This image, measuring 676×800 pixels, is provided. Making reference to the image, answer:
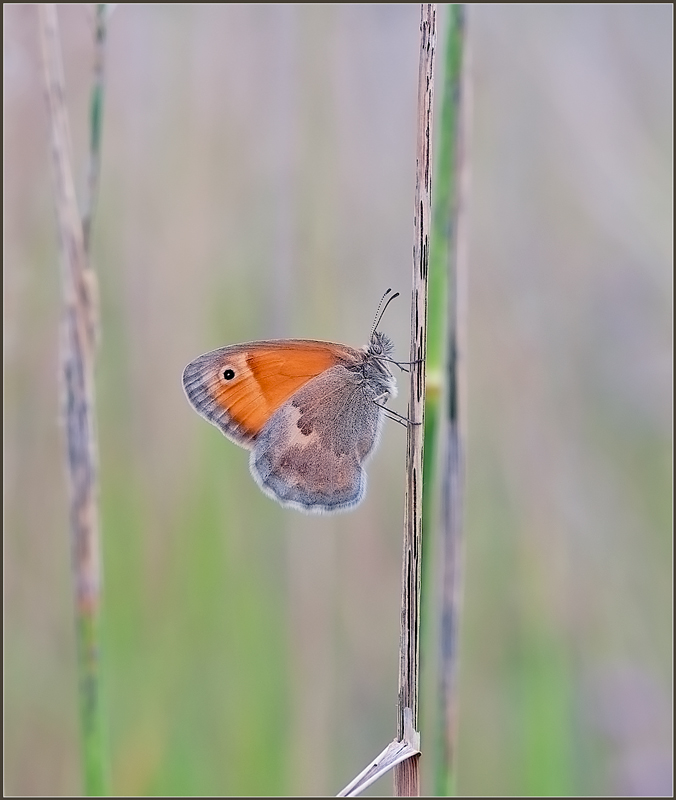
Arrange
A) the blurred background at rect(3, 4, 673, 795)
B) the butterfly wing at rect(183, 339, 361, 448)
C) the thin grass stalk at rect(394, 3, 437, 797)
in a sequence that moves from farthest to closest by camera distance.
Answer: the blurred background at rect(3, 4, 673, 795) < the butterfly wing at rect(183, 339, 361, 448) < the thin grass stalk at rect(394, 3, 437, 797)

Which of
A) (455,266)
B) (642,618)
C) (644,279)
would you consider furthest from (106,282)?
(642,618)

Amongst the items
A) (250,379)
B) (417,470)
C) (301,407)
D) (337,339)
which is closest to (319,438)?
(301,407)

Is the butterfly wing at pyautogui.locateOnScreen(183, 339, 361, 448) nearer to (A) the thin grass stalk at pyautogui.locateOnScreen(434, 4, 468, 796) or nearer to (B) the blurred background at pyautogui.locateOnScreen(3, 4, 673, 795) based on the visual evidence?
(B) the blurred background at pyautogui.locateOnScreen(3, 4, 673, 795)

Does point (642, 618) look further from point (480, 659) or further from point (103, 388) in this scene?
point (103, 388)

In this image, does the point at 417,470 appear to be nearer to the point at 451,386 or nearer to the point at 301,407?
the point at 451,386

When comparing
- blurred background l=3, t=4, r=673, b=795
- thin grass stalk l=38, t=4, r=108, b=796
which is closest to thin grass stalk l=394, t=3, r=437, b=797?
thin grass stalk l=38, t=4, r=108, b=796

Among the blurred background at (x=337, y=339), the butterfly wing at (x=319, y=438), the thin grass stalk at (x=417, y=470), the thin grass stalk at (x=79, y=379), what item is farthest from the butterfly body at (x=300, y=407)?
the thin grass stalk at (x=417, y=470)
